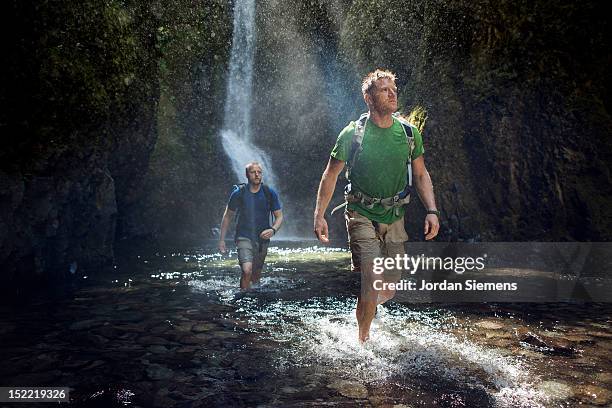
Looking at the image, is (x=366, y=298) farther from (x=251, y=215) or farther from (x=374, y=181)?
(x=251, y=215)

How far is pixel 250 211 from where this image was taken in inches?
340

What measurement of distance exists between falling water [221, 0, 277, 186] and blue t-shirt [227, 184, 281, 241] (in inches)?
824

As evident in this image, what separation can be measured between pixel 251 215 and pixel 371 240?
404 cm

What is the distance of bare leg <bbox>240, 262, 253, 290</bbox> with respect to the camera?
28.6ft

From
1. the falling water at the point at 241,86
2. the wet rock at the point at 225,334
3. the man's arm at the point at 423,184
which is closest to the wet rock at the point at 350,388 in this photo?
the man's arm at the point at 423,184

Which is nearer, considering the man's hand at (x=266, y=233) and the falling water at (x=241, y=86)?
the man's hand at (x=266, y=233)

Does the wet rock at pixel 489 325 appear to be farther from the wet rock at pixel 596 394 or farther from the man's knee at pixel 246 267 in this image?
the man's knee at pixel 246 267

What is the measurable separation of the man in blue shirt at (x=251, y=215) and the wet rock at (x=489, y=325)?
383cm

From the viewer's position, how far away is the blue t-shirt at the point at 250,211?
8656 mm

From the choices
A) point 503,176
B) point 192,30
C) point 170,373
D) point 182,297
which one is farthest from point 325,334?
point 192,30

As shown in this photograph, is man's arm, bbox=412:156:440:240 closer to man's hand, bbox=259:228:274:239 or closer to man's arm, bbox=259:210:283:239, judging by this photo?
man's arm, bbox=259:210:283:239

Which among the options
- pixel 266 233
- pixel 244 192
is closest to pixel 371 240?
pixel 266 233

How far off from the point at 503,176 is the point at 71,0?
37.7 feet

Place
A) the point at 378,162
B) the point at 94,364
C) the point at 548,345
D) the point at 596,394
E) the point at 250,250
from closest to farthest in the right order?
the point at 596,394 → the point at 94,364 → the point at 378,162 → the point at 548,345 → the point at 250,250
